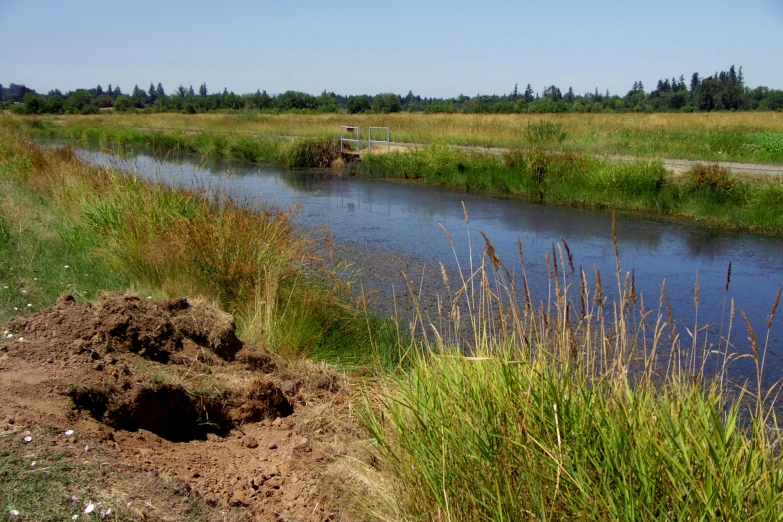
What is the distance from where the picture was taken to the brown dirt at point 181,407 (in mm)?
3293

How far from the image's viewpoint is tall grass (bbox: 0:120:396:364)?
588cm

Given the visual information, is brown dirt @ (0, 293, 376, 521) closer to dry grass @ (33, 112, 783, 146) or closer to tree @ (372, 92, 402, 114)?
dry grass @ (33, 112, 783, 146)

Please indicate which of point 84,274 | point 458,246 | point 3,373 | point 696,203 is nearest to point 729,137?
point 696,203

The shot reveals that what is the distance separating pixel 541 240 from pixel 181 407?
30.3 ft

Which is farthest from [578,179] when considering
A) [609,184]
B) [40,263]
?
[40,263]

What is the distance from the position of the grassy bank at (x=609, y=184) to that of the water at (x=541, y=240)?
808mm

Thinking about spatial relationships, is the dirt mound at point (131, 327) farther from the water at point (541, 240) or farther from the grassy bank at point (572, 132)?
the grassy bank at point (572, 132)

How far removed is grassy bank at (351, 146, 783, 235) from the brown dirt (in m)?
11.9

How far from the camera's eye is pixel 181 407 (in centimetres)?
414

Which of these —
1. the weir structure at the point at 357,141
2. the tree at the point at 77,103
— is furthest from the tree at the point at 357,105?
the weir structure at the point at 357,141

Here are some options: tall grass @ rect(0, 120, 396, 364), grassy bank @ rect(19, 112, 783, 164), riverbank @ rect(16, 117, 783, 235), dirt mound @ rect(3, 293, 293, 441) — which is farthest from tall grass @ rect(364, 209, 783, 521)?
grassy bank @ rect(19, 112, 783, 164)

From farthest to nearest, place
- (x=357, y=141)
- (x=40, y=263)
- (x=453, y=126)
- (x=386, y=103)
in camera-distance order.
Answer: (x=386, y=103), (x=453, y=126), (x=357, y=141), (x=40, y=263)

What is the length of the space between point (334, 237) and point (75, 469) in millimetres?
9274

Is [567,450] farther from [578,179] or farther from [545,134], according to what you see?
[545,134]
